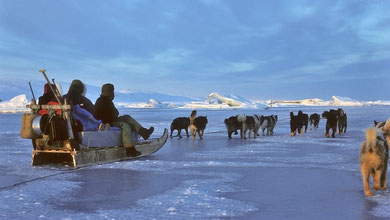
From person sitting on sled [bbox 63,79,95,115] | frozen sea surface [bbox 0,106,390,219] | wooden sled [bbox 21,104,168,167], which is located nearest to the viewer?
frozen sea surface [bbox 0,106,390,219]

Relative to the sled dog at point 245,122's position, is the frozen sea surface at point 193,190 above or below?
below

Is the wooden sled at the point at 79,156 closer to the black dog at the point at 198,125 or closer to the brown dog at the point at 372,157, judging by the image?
the brown dog at the point at 372,157

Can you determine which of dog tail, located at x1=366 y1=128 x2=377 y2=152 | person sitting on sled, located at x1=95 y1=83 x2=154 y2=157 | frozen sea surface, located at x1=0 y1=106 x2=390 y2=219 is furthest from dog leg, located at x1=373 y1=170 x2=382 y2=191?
person sitting on sled, located at x1=95 y1=83 x2=154 y2=157

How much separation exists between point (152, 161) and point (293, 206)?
469cm

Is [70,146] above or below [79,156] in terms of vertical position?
above

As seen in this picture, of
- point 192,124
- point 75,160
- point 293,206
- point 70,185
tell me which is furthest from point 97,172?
point 192,124

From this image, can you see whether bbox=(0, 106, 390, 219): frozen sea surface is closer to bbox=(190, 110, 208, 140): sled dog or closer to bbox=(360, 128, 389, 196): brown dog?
bbox=(360, 128, 389, 196): brown dog

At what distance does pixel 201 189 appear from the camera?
5.73 meters

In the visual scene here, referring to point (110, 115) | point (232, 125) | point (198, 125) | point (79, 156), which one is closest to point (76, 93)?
point (110, 115)

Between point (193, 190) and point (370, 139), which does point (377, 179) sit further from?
point (193, 190)

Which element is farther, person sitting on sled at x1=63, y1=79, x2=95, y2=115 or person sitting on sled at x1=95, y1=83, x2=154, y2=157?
person sitting on sled at x1=95, y1=83, x2=154, y2=157

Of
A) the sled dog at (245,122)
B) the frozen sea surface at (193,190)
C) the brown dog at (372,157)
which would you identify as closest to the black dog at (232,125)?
the sled dog at (245,122)

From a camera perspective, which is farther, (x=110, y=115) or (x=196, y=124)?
(x=196, y=124)

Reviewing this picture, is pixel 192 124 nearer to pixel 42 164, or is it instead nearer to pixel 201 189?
pixel 42 164
